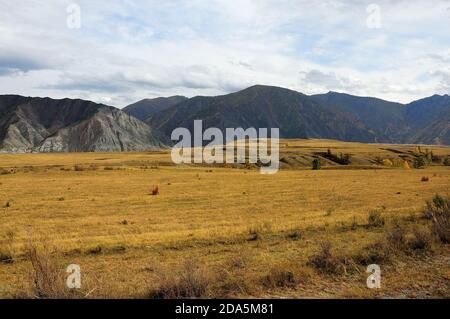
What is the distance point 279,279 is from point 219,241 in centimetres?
778

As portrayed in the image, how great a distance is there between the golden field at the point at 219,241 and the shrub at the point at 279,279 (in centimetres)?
3

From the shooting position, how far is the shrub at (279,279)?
37.7ft

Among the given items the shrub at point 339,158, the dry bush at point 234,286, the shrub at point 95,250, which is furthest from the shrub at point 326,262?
the shrub at point 339,158

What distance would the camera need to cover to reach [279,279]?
11.7 m

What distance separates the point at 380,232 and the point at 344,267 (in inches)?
328

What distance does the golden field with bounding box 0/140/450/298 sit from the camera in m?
11.5

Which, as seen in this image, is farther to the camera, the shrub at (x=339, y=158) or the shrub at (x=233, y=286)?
the shrub at (x=339, y=158)

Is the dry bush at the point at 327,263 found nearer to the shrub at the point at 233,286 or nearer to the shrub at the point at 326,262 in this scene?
the shrub at the point at 326,262

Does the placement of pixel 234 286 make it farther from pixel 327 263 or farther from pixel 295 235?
pixel 295 235

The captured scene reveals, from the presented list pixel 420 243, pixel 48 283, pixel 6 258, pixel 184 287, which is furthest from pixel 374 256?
pixel 6 258

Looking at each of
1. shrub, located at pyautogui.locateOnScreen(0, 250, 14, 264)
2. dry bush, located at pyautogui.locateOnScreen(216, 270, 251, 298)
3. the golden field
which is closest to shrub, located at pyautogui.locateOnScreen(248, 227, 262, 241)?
the golden field
